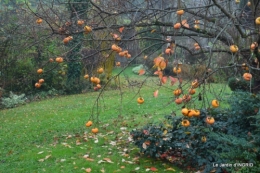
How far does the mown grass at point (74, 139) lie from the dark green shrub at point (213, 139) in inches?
8.7

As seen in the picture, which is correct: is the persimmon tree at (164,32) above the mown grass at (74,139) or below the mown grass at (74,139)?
above

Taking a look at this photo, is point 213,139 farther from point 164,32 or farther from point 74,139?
point 74,139

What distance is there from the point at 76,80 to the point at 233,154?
36.3ft

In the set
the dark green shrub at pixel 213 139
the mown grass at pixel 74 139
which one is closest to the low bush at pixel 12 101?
the mown grass at pixel 74 139

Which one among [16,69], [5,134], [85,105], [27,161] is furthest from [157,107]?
[16,69]

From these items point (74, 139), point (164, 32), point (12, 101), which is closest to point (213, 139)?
point (164, 32)

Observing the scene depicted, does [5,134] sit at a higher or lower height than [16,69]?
lower

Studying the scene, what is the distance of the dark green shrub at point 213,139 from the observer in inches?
135

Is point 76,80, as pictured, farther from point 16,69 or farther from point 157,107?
point 157,107

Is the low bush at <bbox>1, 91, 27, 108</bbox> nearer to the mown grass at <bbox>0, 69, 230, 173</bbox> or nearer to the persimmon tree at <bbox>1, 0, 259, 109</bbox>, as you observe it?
the mown grass at <bbox>0, 69, 230, 173</bbox>

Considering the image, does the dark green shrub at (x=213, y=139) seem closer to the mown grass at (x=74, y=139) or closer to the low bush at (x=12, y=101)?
the mown grass at (x=74, y=139)

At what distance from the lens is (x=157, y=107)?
9.15 meters

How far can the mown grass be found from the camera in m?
4.61

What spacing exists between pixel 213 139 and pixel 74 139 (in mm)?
2946
